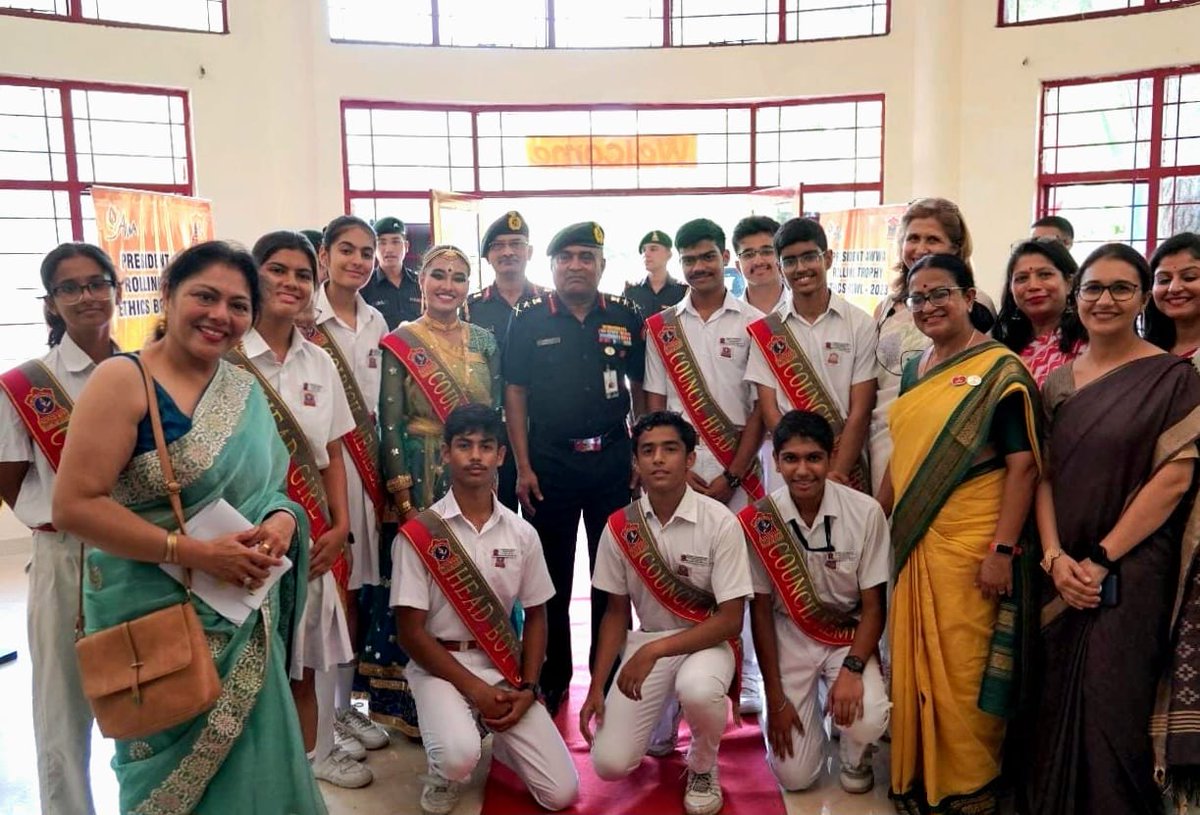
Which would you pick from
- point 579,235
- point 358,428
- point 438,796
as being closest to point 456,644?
point 438,796

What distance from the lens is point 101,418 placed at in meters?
1.60

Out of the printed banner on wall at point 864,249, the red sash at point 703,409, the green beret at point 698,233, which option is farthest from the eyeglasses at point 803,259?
the printed banner on wall at point 864,249

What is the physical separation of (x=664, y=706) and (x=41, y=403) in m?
1.92

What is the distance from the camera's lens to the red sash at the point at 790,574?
8.64ft

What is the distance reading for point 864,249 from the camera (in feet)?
22.9

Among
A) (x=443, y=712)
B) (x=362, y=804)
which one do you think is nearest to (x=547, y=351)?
(x=443, y=712)

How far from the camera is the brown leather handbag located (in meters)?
1.60

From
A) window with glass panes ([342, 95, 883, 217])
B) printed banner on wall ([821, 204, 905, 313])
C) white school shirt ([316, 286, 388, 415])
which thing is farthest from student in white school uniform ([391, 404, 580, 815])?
window with glass panes ([342, 95, 883, 217])

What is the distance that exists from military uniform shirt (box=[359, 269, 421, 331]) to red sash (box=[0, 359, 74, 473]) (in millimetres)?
2521

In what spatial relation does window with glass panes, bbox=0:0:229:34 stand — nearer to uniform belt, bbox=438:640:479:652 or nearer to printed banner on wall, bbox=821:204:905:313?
printed banner on wall, bbox=821:204:905:313

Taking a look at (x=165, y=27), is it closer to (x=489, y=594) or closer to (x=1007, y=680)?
(x=489, y=594)

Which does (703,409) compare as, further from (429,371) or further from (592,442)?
(429,371)

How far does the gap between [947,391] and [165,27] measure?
6.50 metres

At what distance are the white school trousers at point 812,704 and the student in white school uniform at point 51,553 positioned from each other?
1.87m
